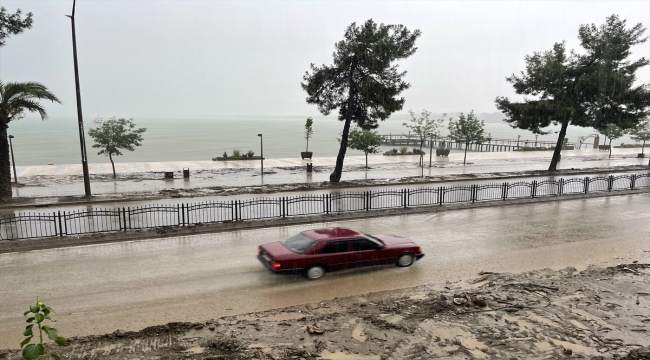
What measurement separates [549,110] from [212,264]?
1096 inches

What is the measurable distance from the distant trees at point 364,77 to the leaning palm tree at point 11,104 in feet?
45.0

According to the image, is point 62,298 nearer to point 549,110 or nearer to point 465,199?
point 465,199

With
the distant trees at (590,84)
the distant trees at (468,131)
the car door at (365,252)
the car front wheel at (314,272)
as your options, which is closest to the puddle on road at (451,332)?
the car door at (365,252)

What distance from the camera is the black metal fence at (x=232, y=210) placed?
576 inches

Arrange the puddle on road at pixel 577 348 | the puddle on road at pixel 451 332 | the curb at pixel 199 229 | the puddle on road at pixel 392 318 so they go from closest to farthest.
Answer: the puddle on road at pixel 577 348 → the puddle on road at pixel 451 332 → the puddle on road at pixel 392 318 → the curb at pixel 199 229

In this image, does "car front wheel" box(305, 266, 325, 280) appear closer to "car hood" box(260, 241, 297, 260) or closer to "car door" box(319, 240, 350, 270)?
"car door" box(319, 240, 350, 270)

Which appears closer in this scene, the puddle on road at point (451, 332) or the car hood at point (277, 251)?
the puddle on road at point (451, 332)

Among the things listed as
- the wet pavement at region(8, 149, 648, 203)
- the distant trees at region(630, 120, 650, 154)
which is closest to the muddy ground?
the wet pavement at region(8, 149, 648, 203)

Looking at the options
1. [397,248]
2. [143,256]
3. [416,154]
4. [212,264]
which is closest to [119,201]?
[143,256]

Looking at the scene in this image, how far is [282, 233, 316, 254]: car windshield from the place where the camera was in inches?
420

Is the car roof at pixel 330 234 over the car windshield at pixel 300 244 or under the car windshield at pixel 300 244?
over

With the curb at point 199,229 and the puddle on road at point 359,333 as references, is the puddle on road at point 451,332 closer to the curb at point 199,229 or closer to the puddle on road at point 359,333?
the puddle on road at point 359,333

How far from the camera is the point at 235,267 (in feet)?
37.4

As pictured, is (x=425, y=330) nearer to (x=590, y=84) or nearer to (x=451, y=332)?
(x=451, y=332)
